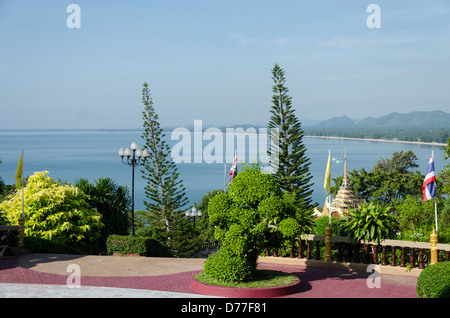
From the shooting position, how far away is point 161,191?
144ft

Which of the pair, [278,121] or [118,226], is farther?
[278,121]

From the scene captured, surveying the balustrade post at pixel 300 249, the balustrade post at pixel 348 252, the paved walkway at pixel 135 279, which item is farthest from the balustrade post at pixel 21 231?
the balustrade post at pixel 348 252

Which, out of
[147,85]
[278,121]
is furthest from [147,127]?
[278,121]

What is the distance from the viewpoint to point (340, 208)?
172ft

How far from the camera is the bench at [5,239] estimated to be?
14.0 meters

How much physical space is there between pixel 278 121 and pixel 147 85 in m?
11.9

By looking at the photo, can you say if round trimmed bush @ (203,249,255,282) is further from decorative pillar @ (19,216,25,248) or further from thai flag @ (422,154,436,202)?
decorative pillar @ (19,216,25,248)

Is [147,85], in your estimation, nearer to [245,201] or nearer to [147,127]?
[147,127]

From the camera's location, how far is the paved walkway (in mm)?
9984

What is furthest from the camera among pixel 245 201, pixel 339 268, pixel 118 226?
pixel 118 226

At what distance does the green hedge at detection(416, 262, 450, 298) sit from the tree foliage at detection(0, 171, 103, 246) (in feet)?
42.5

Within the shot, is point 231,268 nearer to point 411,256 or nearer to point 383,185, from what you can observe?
point 411,256

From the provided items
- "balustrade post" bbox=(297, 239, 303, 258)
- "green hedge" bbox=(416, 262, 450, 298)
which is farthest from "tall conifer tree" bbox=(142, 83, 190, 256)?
"green hedge" bbox=(416, 262, 450, 298)

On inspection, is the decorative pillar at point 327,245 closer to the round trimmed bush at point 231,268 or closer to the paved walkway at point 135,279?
the paved walkway at point 135,279
